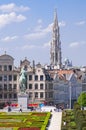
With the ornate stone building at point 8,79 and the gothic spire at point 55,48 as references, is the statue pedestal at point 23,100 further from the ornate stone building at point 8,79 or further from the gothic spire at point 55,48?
the gothic spire at point 55,48

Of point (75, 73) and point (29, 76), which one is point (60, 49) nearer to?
point (75, 73)

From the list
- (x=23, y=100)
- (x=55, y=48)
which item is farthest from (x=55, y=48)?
(x=23, y=100)

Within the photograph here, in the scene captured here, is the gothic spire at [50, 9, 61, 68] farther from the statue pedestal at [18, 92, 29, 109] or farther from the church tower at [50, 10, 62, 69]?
the statue pedestal at [18, 92, 29, 109]

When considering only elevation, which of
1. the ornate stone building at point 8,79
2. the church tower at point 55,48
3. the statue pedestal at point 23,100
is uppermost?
the church tower at point 55,48

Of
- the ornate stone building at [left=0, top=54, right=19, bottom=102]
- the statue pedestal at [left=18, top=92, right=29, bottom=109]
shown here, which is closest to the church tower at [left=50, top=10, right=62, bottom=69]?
the ornate stone building at [left=0, top=54, right=19, bottom=102]

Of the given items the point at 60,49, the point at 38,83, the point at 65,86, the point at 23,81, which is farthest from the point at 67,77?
the point at 23,81

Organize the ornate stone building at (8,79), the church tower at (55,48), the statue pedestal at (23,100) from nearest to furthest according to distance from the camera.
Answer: the statue pedestal at (23,100)
the ornate stone building at (8,79)
the church tower at (55,48)

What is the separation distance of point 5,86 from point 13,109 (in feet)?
76.2

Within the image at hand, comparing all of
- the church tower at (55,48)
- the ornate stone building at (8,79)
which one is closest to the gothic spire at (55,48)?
the church tower at (55,48)

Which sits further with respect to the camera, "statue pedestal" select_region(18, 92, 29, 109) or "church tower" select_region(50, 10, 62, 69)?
"church tower" select_region(50, 10, 62, 69)

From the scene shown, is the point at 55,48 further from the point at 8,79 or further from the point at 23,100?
the point at 23,100

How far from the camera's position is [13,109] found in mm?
84188

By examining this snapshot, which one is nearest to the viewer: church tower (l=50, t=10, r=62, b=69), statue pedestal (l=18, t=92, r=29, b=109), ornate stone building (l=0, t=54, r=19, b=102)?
statue pedestal (l=18, t=92, r=29, b=109)

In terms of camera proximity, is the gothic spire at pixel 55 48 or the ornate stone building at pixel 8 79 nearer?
the ornate stone building at pixel 8 79
